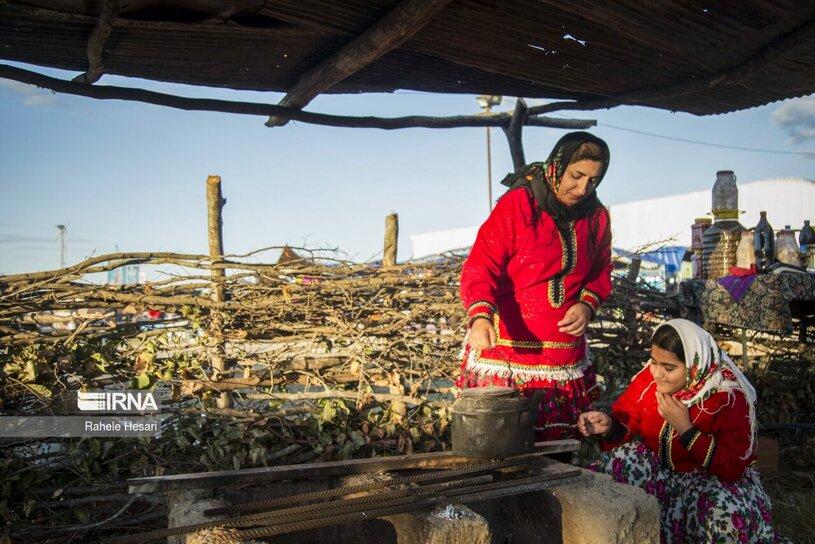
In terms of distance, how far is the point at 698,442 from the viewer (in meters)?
2.91

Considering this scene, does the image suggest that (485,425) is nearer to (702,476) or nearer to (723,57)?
(702,476)

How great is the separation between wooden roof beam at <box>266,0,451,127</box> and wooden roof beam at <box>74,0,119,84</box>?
1034mm

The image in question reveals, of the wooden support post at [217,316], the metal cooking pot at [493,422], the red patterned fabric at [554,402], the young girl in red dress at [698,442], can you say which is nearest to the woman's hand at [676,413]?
the young girl in red dress at [698,442]

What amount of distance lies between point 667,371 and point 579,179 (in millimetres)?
954

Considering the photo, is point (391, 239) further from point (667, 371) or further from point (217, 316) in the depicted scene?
point (667, 371)

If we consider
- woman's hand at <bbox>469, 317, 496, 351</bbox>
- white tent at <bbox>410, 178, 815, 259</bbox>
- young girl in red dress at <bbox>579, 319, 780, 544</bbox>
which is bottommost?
young girl in red dress at <bbox>579, 319, 780, 544</bbox>

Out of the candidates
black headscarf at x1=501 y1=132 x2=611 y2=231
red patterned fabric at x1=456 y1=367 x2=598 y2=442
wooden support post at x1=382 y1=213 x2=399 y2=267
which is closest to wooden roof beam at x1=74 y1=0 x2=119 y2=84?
black headscarf at x1=501 y1=132 x2=611 y2=231

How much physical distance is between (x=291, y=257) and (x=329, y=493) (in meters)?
3.04

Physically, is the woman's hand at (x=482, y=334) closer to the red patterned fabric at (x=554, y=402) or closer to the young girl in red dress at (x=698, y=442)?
the red patterned fabric at (x=554, y=402)

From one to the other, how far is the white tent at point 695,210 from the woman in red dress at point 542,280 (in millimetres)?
21672

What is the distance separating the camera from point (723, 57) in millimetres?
3506

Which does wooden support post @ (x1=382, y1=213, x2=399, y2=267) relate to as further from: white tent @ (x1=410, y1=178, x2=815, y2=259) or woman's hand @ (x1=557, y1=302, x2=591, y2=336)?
white tent @ (x1=410, y1=178, x2=815, y2=259)

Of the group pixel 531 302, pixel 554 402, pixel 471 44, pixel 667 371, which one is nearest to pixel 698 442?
pixel 667 371

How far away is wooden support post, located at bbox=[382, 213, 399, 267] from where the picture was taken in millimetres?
5227
